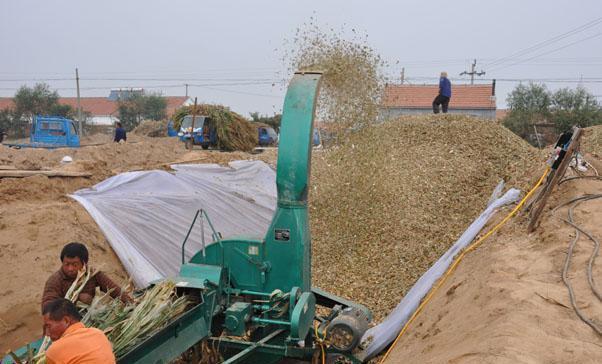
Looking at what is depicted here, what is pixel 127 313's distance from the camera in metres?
3.80

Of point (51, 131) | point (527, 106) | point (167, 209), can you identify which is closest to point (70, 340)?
point (167, 209)

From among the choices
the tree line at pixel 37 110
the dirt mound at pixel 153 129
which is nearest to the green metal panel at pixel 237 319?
the dirt mound at pixel 153 129

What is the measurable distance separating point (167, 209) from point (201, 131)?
13.4 metres

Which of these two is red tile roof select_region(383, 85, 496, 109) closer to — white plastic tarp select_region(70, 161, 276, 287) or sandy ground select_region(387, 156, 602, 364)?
white plastic tarp select_region(70, 161, 276, 287)

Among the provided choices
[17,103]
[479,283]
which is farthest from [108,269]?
[17,103]

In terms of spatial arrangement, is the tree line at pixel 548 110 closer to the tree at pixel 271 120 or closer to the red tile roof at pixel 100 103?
the tree at pixel 271 120

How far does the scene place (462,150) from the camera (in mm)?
11000

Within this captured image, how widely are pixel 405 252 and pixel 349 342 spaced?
3282 millimetres

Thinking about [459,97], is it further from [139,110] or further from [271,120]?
[139,110]

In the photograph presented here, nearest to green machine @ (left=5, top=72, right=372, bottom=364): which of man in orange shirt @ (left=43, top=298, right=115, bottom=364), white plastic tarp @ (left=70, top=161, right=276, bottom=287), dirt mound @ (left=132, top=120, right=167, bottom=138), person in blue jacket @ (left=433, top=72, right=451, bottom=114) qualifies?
man in orange shirt @ (left=43, top=298, right=115, bottom=364)

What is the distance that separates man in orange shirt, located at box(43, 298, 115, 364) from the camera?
113 inches

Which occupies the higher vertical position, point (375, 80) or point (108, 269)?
point (375, 80)

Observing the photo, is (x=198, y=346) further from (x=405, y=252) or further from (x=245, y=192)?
(x=245, y=192)

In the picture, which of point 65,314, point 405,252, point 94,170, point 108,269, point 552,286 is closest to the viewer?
point 65,314
